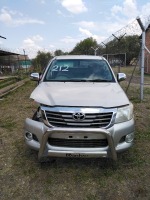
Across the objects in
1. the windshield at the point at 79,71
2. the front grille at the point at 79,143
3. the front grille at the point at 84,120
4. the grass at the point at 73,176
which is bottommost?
the grass at the point at 73,176

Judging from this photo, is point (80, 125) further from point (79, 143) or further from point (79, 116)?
point (79, 143)

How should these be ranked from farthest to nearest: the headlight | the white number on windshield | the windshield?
the white number on windshield
the windshield
the headlight

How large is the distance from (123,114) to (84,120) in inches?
23.1

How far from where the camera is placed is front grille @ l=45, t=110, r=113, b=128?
3.44 meters

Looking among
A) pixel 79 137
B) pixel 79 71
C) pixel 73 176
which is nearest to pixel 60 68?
pixel 79 71

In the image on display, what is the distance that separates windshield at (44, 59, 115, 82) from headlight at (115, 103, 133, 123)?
1.25 meters

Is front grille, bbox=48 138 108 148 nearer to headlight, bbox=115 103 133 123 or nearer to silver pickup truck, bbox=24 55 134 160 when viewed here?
silver pickup truck, bbox=24 55 134 160

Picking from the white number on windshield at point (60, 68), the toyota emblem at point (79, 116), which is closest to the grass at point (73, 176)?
the toyota emblem at point (79, 116)

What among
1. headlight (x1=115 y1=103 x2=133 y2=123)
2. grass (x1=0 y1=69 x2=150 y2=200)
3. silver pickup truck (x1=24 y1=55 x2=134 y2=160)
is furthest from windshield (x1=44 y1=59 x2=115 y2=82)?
grass (x1=0 y1=69 x2=150 y2=200)

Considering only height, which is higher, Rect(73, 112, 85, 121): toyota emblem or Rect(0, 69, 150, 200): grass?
Rect(73, 112, 85, 121): toyota emblem

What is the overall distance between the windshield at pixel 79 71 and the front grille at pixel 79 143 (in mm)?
1629

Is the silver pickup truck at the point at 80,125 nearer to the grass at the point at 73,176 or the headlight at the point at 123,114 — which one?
the headlight at the point at 123,114

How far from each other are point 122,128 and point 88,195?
99 centimetres

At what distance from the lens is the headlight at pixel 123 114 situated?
356 centimetres
